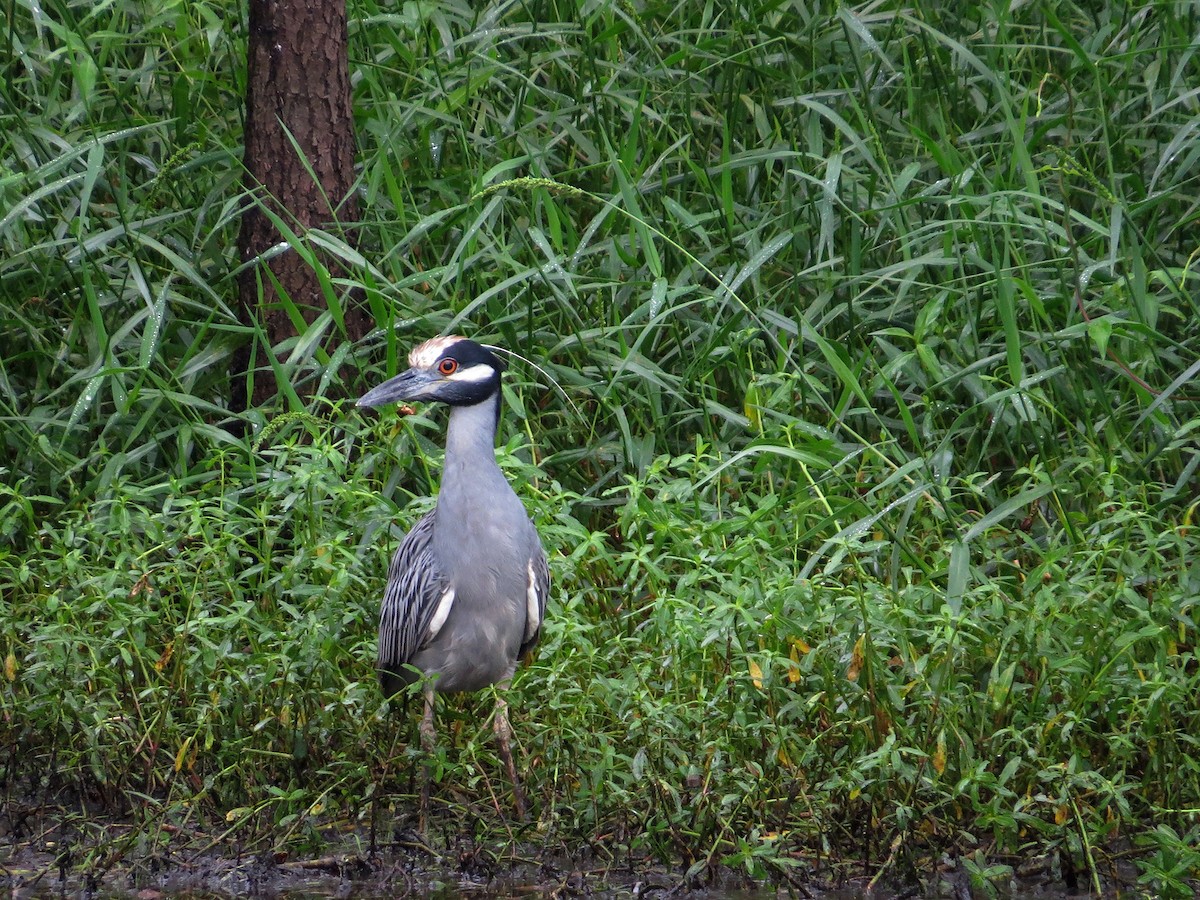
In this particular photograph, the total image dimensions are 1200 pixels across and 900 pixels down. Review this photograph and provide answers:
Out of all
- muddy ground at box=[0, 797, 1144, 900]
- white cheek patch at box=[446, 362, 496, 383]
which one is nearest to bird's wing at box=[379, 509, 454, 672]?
white cheek patch at box=[446, 362, 496, 383]

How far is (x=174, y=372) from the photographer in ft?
21.9

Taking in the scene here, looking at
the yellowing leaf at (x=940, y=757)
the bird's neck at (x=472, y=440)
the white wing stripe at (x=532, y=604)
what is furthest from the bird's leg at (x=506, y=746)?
the yellowing leaf at (x=940, y=757)

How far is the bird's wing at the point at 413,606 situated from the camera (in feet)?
16.6

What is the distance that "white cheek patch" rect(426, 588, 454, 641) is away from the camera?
504 centimetres

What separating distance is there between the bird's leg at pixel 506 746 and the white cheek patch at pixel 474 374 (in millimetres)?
1024

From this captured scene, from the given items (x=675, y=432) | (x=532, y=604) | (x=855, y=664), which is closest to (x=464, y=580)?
(x=532, y=604)

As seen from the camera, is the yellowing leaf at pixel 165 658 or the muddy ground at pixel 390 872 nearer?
the muddy ground at pixel 390 872

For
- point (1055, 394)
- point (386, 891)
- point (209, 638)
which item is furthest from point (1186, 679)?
point (209, 638)

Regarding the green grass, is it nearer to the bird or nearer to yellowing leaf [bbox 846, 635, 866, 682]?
yellowing leaf [bbox 846, 635, 866, 682]

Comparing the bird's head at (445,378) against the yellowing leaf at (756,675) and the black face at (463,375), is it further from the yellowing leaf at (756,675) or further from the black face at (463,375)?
the yellowing leaf at (756,675)

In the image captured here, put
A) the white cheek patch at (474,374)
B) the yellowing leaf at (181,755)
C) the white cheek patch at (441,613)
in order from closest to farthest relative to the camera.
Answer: the yellowing leaf at (181,755)
the white cheek patch at (441,613)
the white cheek patch at (474,374)

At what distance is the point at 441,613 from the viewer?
505cm

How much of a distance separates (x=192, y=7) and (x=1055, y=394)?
4.38 metres

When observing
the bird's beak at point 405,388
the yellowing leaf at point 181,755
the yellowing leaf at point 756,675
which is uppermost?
the bird's beak at point 405,388
